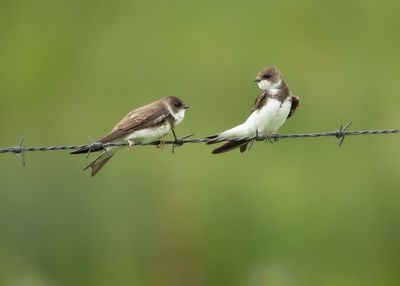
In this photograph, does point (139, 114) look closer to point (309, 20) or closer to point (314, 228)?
point (314, 228)

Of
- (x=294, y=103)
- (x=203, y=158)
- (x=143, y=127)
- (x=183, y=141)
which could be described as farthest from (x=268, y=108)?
(x=203, y=158)

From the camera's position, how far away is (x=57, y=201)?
48.6 feet

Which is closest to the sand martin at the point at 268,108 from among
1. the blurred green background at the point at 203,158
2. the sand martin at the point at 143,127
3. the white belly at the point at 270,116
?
the white belly at the point at 270,116

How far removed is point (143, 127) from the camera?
8945mm

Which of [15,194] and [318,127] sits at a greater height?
[318,127]

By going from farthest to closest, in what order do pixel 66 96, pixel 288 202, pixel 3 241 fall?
pixel 66 96 < pixel 288 202 < pixel 3 241

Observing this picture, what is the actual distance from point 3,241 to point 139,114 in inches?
235

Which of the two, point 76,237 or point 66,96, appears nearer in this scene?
point 76,237

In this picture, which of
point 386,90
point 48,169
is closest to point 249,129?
point 48,169

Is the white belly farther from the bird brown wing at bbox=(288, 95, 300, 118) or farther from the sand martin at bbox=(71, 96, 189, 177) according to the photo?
the sand martin at bbox=(71, 96, 189, 177)

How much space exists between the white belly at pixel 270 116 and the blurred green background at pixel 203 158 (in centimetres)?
408

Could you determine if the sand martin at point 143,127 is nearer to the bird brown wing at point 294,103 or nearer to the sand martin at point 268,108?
the sand martin at point 268,108

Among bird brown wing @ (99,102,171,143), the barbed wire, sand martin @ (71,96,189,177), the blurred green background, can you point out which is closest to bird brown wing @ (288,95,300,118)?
the barbed wire

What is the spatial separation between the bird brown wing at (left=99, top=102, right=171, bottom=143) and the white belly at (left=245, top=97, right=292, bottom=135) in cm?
71
